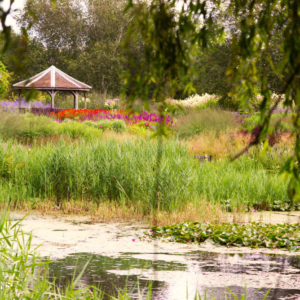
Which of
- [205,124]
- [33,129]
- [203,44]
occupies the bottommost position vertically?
[33,129]

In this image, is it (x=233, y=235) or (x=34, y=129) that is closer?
(x=233, y=235)

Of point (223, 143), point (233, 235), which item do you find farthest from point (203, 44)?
point (223, 143)

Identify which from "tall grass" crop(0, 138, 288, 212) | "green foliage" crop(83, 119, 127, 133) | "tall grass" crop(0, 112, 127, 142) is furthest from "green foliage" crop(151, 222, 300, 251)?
"green foliage" crop(83, 119, 127, 133)

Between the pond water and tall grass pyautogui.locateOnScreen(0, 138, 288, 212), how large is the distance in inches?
73.6

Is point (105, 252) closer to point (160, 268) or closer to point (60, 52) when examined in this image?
point (160, 268)

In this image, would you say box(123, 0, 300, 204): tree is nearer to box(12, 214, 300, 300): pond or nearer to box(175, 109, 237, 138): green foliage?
box(12, 214, 300, 300): pond

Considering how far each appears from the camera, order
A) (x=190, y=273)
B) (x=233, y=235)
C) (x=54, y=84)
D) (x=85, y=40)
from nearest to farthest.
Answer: (x=190, y=273), (x=233, y=235), (x=54, y=84), (x=85, y=40)

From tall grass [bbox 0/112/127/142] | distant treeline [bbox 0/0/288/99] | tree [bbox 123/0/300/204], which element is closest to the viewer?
tree [bbox 123/0/300/204]

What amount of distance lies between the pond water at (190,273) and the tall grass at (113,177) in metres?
1.87

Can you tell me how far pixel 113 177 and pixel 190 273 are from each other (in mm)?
3165

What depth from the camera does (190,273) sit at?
15.9ft

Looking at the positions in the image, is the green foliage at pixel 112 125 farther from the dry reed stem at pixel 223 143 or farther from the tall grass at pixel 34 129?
the dry reed stem at pixel 223 143

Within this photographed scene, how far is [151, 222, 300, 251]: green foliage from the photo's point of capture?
6.09 meters

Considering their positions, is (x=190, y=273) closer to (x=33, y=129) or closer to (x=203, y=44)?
(x=203, y=44)
